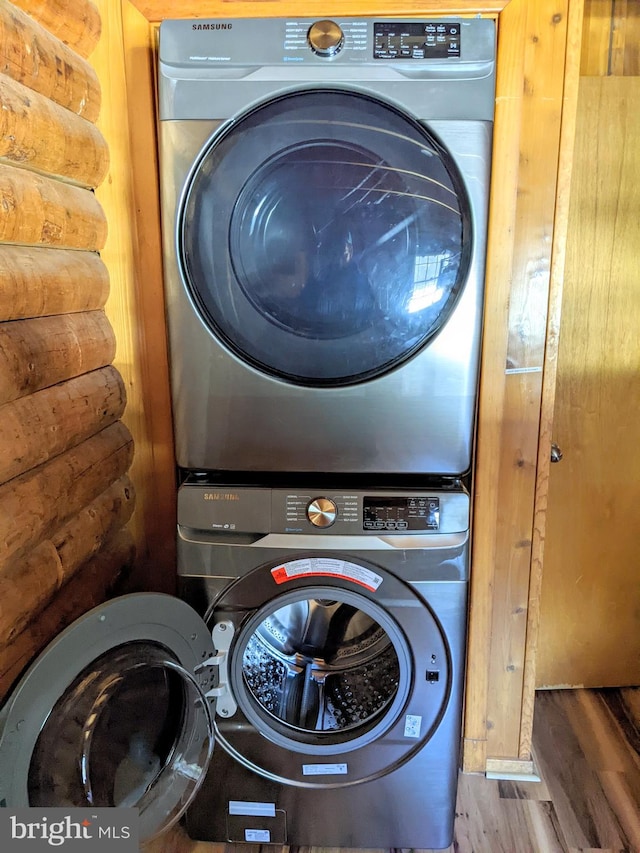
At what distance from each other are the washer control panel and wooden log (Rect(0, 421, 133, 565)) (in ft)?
0.91

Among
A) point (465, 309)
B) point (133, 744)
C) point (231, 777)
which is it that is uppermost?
point (465, 309)

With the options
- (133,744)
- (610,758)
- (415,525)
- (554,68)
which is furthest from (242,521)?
(610,758)

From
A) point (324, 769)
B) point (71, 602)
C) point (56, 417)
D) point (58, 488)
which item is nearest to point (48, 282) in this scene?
point (56, 417)

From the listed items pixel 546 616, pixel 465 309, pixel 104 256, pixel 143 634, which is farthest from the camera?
pixel 546 616

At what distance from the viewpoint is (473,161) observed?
1.15 metres

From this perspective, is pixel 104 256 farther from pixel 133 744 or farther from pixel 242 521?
pixel 133 744

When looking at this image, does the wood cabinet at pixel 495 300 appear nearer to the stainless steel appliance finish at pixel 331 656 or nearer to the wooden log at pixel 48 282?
the wooden log at pixel 48 282

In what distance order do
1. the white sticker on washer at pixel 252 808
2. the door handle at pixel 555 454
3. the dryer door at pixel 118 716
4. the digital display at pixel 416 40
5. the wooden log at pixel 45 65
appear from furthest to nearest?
the door handle at pixel 555 454 < the white sticker on washer at pixel 252 808 < the digital display at pixel 416 40 < the wooden log at pixel 45 65 < the dryer door at pixel 118 716

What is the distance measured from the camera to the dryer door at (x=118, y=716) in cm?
91

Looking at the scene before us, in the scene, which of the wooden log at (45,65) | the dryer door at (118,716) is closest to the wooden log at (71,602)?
the dryer door at (118,716)

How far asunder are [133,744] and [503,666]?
0.96m

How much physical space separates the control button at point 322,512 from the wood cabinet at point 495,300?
44 cm

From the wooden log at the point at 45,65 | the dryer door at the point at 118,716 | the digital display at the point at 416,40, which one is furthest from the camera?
the digital display at the point at 416,40

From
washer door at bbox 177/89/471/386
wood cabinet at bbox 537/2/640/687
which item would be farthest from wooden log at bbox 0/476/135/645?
wood cabinet at bbox 537/2/640/687
